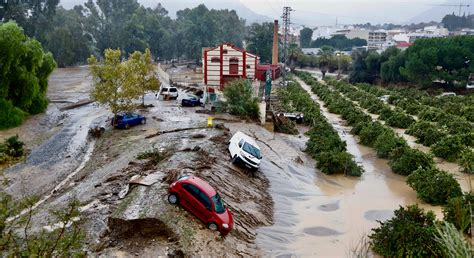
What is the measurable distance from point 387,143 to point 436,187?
369 inches

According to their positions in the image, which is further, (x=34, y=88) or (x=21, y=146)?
(x=34, y=88)

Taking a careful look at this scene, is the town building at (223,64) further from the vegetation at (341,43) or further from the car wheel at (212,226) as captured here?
the vegetation at (341,43)

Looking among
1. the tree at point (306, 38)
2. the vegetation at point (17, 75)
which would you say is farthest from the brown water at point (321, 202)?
the tree at point (306, 38)

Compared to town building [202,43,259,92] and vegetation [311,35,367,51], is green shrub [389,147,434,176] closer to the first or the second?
town building [202,43,259,92]

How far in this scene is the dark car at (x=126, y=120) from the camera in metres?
32.4

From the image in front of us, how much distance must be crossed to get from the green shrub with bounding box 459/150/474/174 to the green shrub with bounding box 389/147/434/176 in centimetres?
205

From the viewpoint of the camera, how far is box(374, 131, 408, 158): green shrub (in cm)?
2834

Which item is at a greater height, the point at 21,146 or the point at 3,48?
the point at 3,48

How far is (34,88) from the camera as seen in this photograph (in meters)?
38.4

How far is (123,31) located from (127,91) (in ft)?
230

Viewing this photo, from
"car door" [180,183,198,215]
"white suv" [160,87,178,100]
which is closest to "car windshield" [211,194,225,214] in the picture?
"car door" [180,183,198,215]

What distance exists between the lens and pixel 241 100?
3606 centimetres

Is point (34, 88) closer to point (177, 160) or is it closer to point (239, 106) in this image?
point (239, 106)

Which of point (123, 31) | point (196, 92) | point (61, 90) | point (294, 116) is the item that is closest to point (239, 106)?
point (294, 116)
